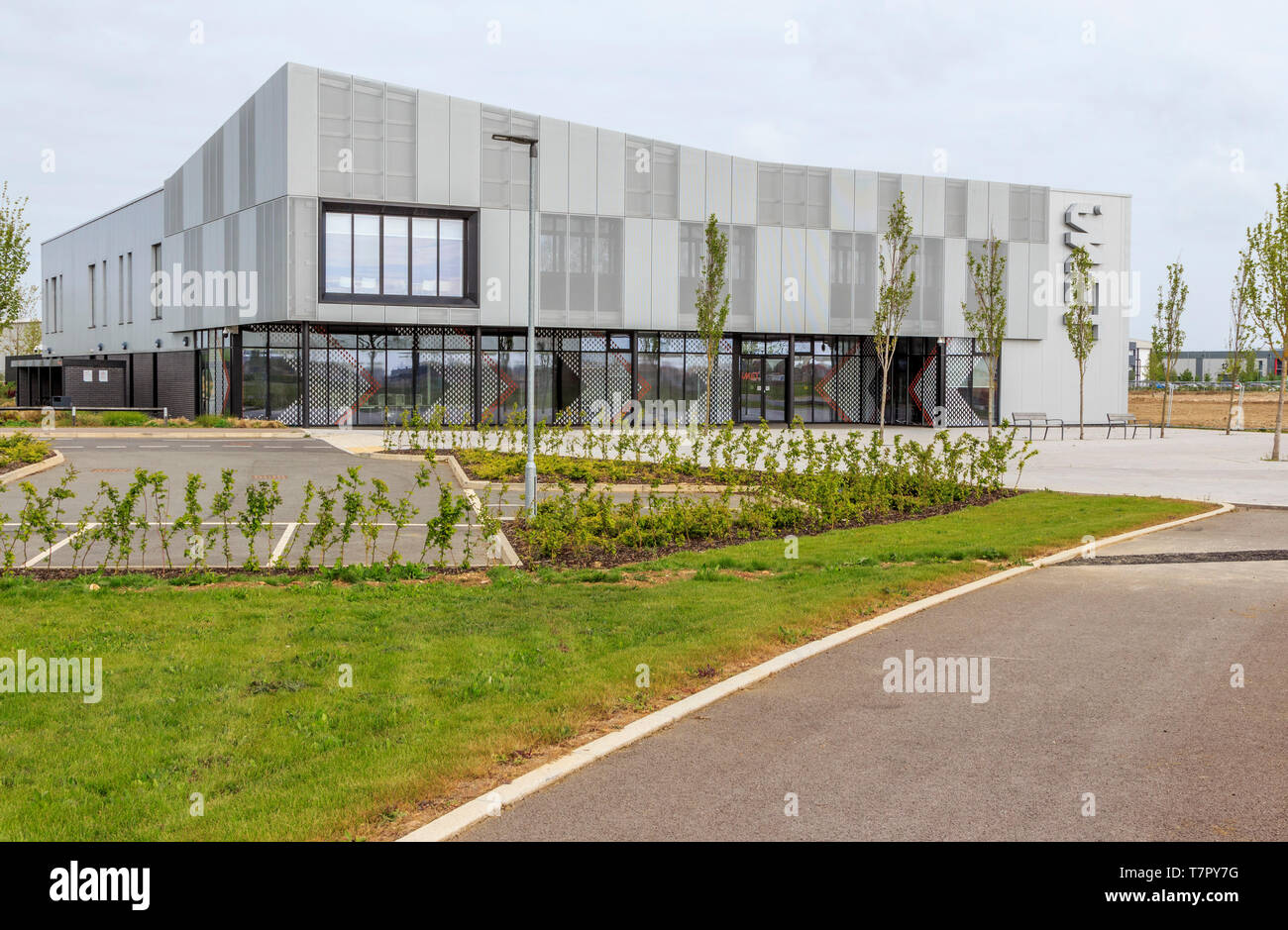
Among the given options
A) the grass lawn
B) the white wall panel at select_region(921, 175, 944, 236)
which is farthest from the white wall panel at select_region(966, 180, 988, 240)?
the grass lawn

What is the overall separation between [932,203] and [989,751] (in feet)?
140

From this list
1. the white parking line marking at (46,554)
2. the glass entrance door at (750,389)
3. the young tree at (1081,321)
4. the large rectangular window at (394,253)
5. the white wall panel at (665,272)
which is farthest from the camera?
the glass entrance door at (750,389)

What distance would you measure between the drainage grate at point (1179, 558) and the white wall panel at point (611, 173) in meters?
30.6

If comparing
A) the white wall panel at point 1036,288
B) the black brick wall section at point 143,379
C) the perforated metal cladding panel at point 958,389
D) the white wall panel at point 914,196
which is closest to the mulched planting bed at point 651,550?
the white wall panel at point 914,196

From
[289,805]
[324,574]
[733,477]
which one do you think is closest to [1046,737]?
[289,805]

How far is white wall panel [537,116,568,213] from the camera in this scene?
39406mm

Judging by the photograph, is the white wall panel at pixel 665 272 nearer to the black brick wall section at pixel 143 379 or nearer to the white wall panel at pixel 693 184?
the white wall panel at pixel 693 184

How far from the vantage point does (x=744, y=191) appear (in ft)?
141

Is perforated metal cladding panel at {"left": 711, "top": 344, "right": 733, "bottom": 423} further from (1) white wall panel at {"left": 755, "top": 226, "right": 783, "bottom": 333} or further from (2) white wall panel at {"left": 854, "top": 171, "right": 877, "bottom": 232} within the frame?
(2) white wall panel at {"left": 854, "top": 171, "right": 877, "bottom": 232}

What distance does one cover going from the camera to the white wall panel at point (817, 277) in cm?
4431

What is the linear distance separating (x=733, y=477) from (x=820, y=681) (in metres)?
8.99

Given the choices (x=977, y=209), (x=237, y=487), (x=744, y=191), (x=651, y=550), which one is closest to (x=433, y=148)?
(x=744, y=191)

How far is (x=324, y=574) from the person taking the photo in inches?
419
